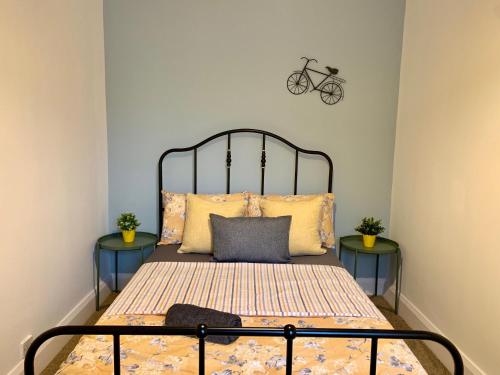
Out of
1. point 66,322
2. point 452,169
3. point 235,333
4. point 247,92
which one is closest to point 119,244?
point 66,322

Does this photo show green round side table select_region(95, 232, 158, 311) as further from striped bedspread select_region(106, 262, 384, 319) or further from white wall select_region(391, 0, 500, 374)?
white wall select_region(391, 0, 500, 374)

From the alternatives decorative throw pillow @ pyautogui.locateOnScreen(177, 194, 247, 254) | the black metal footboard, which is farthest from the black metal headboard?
the black metal footboard

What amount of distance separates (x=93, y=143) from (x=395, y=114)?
223cm

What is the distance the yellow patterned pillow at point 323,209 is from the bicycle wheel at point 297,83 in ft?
2.61

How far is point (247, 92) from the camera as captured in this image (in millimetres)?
3125

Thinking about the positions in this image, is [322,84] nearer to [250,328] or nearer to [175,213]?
[175,213]

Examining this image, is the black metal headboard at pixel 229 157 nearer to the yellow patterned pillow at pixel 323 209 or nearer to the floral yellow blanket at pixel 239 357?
the yellow patterned pillow at pixel 323 209

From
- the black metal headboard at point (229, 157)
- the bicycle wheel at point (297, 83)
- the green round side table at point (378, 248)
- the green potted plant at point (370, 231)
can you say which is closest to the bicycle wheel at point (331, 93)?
the bicycle wheel at point (297, 83)

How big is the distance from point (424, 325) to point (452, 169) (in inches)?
40.0

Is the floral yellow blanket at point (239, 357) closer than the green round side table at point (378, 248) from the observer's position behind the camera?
Yes

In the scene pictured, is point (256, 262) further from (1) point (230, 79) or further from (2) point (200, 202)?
(1) point (230, 79)

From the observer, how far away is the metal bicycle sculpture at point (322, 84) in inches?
122

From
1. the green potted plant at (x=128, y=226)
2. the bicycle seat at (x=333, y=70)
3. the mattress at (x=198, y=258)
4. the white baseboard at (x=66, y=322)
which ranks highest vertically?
the bicycle seat at (x=333, y=70)

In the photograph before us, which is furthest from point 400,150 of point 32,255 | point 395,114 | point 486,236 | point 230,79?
point 32,255
